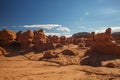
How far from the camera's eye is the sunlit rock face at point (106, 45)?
13.4 m

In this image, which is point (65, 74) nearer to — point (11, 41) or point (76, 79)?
point (76, 79)

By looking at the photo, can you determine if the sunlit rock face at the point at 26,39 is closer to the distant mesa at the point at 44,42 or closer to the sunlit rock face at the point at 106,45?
the distant mesa at the point at 44,42

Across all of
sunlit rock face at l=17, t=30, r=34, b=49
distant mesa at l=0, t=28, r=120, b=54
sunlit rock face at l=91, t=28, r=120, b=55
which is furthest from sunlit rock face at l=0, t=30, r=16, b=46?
sunlit rock face at l=91, t=28, r=120, b=55

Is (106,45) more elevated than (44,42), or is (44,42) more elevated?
(44,42)

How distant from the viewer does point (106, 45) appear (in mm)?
13656

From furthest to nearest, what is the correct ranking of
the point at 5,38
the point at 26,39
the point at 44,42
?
the point at 5,38 < the point at 26,39 < the point at 44,42

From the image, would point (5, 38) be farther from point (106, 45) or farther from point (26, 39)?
point (106, 45)

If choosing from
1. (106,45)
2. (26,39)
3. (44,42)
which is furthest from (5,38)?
(106,45)

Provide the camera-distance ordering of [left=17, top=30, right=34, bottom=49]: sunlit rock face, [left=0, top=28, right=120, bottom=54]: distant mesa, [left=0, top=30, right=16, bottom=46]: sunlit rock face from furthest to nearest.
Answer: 1. [left=0, top=30, right=16, bottom=46]: sunlit rock face
2. [left=17, top=30, right=34, bottom=49]: sunlit rock face
3. [left=0, top=28, right=120, bottom=54]: distant mesa

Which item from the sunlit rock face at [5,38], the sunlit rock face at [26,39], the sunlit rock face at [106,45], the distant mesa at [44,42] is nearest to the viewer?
the sunlit rock face at [106,45]

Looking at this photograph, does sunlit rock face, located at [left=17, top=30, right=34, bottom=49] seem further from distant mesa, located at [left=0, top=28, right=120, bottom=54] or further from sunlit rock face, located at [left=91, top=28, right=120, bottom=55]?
sunlit rock face, located at [left=91, top=28, right=120, bottom=55]

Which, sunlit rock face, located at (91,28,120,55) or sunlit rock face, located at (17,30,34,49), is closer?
sunlit rock face, located at (91,28,120,55)

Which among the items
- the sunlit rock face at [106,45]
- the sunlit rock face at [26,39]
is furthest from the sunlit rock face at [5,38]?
the sunlit rock face at [106,45]

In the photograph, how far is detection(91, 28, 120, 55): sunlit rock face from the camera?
526 inches
